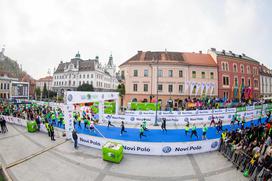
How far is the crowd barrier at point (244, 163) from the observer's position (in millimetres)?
6125

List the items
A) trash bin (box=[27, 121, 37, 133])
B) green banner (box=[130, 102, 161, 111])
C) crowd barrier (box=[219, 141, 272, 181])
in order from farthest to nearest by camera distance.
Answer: green banner (box=[130, 102, 161, 111])
trash bin (box=[27, 121, 37, 133])
crowd barrier (box=[219, 141, 272, 181])

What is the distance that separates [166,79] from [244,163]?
2395cm

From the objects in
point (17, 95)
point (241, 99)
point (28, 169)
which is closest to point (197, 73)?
point (241, 99)

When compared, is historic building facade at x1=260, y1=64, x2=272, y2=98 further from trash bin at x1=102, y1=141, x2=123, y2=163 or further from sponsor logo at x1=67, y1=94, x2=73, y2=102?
sponsor logo at x1=67, y1=94, x2=73, y2=102

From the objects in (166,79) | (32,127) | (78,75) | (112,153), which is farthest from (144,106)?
(78,75)

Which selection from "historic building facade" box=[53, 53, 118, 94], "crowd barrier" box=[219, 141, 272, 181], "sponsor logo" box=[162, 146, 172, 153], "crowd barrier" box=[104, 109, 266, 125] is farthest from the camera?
"historic building facade" box=[53, 53, 118, 94]

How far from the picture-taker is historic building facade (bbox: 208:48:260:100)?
3206 cm

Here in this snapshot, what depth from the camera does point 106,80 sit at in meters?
75.3

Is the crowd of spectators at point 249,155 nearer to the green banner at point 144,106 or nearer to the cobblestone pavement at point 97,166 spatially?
the cobblestone pavement at point 97,166

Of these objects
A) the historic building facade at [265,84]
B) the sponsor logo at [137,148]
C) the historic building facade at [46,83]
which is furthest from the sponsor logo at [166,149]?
the historic building facade at [46,83]

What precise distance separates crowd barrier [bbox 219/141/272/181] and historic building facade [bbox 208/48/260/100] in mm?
26704

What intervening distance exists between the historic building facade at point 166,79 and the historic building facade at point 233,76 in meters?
2.37

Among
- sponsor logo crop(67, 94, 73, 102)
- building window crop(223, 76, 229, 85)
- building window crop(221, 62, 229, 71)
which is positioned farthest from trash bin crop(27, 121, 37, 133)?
building window crop(221, 62, 229, 71)

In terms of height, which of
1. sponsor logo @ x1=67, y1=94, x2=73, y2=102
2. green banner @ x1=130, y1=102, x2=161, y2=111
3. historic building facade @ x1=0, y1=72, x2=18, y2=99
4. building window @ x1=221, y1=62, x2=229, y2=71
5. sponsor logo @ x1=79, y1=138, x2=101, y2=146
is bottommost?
sponsor logo @ x1=79, y1=138, x2=101, y2=146
